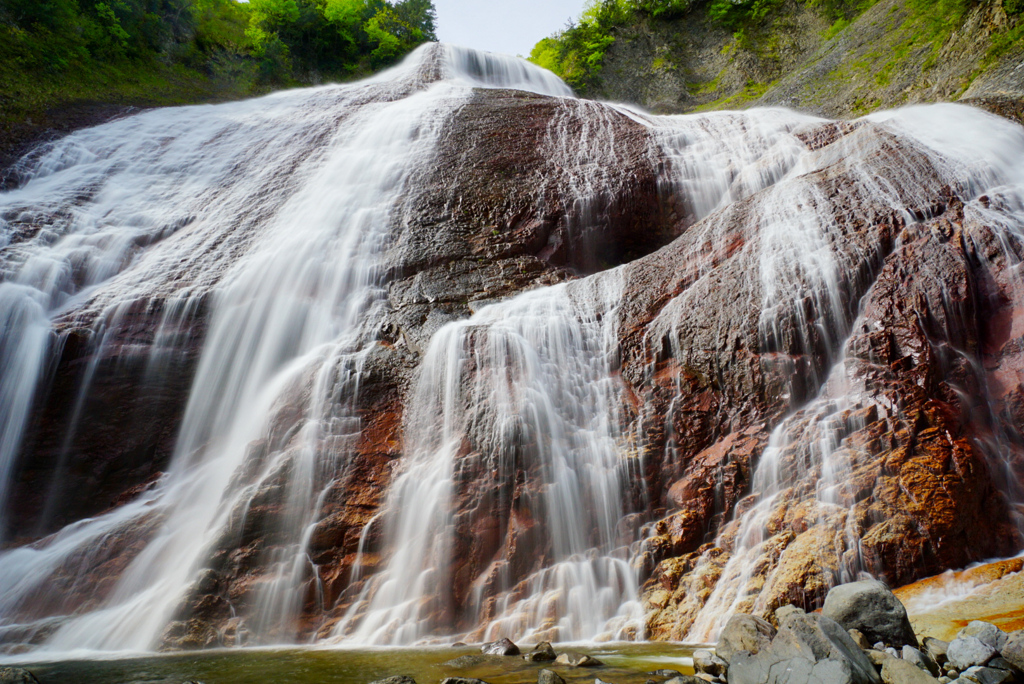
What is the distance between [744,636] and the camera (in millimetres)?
4473

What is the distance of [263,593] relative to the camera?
22.4 ft

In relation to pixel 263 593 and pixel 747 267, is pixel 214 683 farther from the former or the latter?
pixel 747 267

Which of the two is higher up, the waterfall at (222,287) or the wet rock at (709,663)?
the waterfall at (222,287)

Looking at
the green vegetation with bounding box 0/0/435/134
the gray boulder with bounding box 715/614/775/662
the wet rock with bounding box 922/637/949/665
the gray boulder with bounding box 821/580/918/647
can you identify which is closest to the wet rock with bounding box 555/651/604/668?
the gray boulder with bounding box 715/614/775/662

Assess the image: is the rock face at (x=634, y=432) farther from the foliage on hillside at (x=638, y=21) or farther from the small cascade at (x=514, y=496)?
the foliage on hillside at (x=638, y=21)

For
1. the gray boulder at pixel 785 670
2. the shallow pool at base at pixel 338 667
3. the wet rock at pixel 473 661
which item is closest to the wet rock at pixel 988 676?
the gray boulder at pixel 785 670

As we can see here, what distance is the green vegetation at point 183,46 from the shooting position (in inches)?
673

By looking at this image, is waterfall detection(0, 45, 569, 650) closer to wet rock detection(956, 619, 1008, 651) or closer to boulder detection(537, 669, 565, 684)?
boulder detection(537, 669, 565, 684)

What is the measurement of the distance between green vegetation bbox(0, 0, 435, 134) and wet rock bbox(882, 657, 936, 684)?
19.8 metres

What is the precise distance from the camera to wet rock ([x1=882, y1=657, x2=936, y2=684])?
141 inches

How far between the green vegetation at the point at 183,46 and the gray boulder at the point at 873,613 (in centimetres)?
1950

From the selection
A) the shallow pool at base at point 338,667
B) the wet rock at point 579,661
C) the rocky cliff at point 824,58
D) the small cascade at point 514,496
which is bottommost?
the shallow pool at base at point 338,667

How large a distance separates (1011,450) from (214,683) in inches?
300

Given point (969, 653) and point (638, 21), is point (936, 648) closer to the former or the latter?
point (969, 653)
